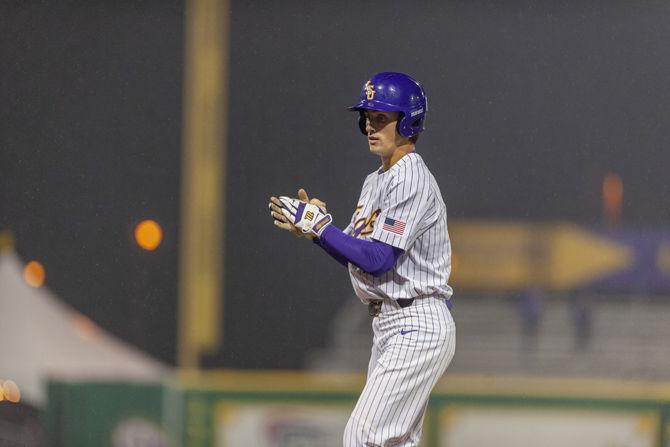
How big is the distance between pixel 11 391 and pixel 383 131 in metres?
3.24

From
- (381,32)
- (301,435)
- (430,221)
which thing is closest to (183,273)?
(301,435)

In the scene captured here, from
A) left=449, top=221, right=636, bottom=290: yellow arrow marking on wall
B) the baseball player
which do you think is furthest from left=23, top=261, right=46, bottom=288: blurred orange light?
the baseball player

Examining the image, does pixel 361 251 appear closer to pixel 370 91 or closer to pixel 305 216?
pixel 305 216

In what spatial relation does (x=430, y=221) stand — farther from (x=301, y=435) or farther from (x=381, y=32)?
(x=381, y=32)

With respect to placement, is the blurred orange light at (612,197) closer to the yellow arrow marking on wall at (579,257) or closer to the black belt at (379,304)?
the yellow arrow marking on wall at (579,257)

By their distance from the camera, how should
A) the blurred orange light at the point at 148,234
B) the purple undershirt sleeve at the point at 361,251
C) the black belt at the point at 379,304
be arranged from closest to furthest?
the purple undershirt sleeve at the point at 361,251 → the black belt at the point at 379,304 → the blurred orange light at the point at 148,234

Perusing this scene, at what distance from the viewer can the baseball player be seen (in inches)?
100

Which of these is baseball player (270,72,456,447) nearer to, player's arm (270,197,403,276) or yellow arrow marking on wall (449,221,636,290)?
player's arm (270,197,403,276)

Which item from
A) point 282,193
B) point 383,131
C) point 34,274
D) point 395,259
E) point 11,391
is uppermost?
point 383,131

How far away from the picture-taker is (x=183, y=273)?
550cm

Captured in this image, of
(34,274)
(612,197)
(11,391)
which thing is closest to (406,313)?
(612,197)

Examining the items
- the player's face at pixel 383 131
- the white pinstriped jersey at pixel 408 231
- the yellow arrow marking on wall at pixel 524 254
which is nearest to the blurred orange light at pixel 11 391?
the yellow arrow marking on wall at pixel 524 254

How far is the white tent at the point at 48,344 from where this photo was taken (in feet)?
17.5

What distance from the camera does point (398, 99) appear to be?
2672 mm
